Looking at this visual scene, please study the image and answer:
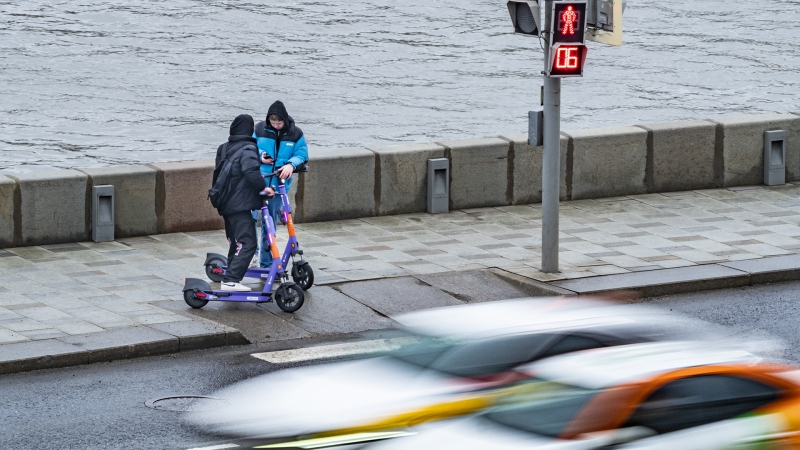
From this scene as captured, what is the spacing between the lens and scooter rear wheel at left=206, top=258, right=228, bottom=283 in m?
11.8

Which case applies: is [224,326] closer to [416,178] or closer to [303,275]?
[303,275]

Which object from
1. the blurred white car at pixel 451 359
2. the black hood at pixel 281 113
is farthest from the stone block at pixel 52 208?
the blurred white car at pixel 451 359

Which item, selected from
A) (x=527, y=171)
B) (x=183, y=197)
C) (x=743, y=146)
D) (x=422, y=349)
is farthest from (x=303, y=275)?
(x=743, y=146)

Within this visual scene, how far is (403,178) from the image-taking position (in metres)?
14.9

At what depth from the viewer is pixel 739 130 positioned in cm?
1656

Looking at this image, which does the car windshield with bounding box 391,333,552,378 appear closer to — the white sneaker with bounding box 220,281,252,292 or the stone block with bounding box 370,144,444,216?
the white sneaker with bounding box 220,281,252,292

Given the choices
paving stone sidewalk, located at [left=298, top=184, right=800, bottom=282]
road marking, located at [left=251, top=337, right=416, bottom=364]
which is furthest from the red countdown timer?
road marking, located at [left=251, top=337, right=416, bottom=364]

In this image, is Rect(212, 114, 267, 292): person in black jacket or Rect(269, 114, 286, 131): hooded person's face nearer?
Rect(212, 114, 267, 292): person in black jacket

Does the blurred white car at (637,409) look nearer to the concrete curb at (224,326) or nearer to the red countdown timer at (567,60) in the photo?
the concrete curb at (224,326)

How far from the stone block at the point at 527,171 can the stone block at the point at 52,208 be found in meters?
4.93

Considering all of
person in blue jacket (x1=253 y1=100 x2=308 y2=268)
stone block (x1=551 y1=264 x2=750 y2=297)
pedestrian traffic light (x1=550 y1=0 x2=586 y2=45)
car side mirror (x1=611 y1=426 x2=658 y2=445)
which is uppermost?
pedestrian traffic light (x1=550 y1=0 x2=586 y2=45)

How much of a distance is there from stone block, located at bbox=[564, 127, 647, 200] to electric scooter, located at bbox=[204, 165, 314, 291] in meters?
4.76

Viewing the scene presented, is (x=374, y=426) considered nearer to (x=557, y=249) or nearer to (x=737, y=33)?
(x=557, y=249)

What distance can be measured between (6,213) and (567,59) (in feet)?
18.1
